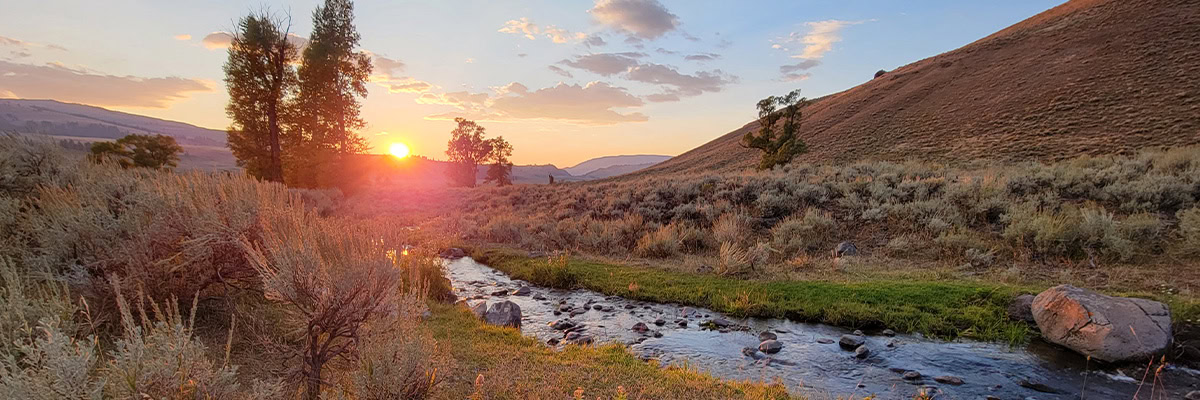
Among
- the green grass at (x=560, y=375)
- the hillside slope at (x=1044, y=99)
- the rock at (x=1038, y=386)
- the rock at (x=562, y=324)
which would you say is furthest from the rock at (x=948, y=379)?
the hillside slope at (x=1044, y=99)

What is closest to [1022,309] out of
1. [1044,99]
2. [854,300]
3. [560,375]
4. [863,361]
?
[854,300]

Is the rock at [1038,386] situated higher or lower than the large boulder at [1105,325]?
lower

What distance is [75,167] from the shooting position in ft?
29.8

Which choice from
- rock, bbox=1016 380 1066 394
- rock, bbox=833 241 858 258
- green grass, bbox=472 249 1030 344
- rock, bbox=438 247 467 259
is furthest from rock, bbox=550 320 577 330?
rock, bbox=438 247 467 259

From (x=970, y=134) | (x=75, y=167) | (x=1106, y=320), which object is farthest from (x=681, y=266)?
(x=970, y=134)

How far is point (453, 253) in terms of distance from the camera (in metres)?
16.9

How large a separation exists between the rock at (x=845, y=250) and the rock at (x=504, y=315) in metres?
9.09

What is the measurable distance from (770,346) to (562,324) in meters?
3.85

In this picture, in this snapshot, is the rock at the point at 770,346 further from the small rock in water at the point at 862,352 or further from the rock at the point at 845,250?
the rock at the point at 845,250

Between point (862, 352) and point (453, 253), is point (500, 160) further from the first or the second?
point (862, 352)

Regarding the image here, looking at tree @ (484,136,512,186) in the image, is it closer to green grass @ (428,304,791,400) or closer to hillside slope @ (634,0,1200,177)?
hillside slope @ (634,0,1200,177)

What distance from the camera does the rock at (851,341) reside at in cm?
771

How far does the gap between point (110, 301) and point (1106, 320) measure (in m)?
13.5

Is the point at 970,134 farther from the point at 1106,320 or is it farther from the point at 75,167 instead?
the point at 75,167
